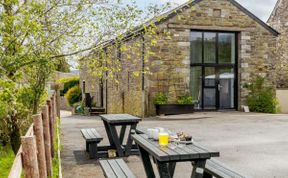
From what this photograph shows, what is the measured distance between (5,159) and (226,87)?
36.5ft

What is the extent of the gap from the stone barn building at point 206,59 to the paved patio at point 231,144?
7.29 feet

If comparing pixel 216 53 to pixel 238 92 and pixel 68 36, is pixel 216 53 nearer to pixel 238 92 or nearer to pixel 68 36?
pixel 238 92

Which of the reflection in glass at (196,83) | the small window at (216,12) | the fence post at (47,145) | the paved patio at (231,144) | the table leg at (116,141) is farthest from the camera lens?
the reflection in glass at (196,83)

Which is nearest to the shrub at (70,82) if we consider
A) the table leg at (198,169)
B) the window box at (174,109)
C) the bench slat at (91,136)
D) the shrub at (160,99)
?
the shrub at (160,99)

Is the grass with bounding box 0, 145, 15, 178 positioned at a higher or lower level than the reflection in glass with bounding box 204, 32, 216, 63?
lower

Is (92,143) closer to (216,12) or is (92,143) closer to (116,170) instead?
(116,170)

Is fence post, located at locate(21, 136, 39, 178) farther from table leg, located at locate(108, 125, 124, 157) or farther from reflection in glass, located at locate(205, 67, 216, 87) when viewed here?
reflection in glass, located at locate(205, 67, 216, 87)

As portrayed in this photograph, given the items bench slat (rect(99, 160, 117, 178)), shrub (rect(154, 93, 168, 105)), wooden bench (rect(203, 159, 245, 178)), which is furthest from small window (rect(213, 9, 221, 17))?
bench slat (rect(99, 160, 117, 178))

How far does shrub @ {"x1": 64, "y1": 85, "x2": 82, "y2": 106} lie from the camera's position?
3058 centimetres

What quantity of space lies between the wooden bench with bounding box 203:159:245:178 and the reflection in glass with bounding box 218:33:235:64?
12544 mm

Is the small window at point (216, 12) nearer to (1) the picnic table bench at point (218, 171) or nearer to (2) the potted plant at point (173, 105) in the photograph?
(2) the potted plant at point (173, 105)

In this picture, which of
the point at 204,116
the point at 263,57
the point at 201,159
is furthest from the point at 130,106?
the point at 201,159

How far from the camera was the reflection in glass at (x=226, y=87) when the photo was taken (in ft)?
54.6

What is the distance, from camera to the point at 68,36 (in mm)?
7035
